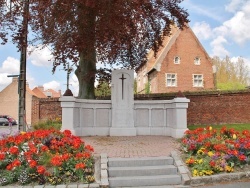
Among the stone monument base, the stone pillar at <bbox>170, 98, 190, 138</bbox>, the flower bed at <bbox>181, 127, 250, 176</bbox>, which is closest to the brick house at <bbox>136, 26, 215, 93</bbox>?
the stone monument base

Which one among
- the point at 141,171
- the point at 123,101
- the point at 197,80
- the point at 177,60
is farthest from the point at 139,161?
the point at 197,80

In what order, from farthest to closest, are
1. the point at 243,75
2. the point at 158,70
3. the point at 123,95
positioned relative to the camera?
the point at 243,75 → the point at 158,70 → the point at 123,95

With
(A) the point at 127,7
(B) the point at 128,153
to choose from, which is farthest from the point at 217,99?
(B) the point at 128,153

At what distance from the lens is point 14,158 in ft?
27.5

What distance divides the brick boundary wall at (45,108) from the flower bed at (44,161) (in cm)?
1320

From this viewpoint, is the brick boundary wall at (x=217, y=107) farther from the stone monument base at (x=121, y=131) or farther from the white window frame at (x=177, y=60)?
the white window frame at (x=177, y=60)

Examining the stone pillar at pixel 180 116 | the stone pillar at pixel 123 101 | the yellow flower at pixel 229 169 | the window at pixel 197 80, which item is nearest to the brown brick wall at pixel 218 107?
the stone pillar at pixel 123 101

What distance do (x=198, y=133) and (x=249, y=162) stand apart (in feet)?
8.10

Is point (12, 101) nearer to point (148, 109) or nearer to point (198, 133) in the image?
point (148, 109)

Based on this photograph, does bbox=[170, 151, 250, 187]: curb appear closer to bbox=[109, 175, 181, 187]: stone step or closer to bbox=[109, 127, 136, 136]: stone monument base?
bbox=[109, 175, 181, 187]: stone step

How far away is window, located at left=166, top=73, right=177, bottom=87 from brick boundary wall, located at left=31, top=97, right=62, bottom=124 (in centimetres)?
2013

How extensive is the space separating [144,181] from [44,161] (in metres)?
2.61

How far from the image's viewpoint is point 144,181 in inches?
318

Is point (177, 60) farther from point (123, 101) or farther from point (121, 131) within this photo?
point (121, 131)
